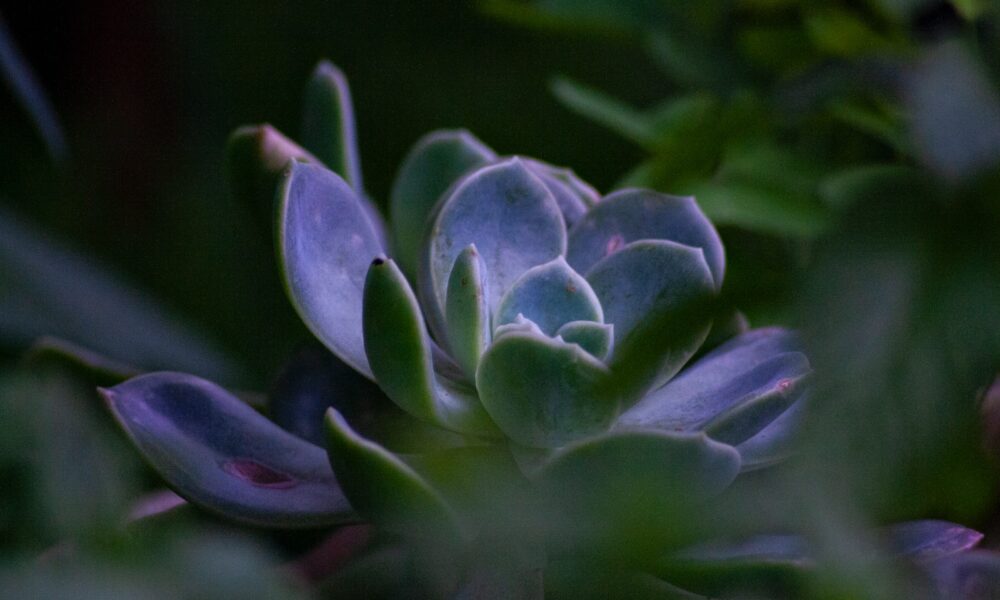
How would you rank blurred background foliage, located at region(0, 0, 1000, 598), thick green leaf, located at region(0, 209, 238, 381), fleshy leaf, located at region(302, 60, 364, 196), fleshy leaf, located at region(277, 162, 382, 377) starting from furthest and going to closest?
thick green leaf, located at region(0, 209, 238, 381) → fleshy leaf, located at region(302, 60, 364, 196) → fleshy leaf, located at region(277, 162, 382, 377) → blurred background foliage, located at region(0, 0, 1000, 598)

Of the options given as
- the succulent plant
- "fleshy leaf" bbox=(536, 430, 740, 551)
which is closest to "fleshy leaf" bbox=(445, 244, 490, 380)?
the succulent plant

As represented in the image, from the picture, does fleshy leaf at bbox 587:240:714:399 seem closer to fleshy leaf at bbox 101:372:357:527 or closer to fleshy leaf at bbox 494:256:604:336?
fleshy leaf at bbox 494:256:604:336

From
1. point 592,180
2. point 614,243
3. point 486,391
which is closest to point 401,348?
point 486,391

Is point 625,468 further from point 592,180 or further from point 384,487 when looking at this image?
point 592,180

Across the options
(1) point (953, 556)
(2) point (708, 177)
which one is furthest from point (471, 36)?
(1) point (953, 556)

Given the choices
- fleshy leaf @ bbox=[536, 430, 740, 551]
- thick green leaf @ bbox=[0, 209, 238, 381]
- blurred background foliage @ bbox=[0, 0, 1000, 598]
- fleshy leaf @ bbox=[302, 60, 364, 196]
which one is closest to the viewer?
blurred background foliage @ bbox=[0, 0, 1000, 598]

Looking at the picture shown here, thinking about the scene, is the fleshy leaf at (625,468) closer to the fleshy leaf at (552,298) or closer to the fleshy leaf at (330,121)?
the fleshy leaf at (552,298)

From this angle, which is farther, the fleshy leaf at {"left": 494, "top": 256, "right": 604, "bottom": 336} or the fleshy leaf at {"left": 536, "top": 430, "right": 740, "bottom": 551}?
the fleshy leaf at {"left": 494, "top": 256, "right": 604, "bottom": 336}
